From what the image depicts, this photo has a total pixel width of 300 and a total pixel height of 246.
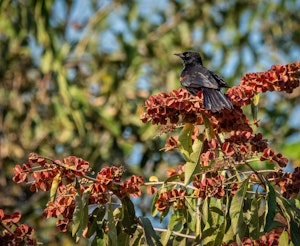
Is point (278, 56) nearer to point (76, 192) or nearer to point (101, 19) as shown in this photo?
point (101, 19)

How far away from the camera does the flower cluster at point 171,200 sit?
10.4ft

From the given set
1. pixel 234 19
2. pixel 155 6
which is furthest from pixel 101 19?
pixel 234 19

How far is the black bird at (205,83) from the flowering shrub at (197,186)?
42 mm

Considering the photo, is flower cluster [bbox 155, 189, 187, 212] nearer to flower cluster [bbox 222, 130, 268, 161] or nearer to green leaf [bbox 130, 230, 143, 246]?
green leaf [bbox 130, 230, 143, 246]

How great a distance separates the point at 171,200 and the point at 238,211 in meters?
0.37

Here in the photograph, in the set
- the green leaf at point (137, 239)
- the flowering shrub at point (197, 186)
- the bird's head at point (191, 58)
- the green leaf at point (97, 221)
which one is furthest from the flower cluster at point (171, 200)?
the bird's head at point (191, 58)

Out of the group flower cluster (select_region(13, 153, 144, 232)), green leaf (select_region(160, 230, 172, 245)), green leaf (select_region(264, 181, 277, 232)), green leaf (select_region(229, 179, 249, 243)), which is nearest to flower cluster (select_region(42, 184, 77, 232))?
flower cluster (select_region(13, 153, 144, 232))

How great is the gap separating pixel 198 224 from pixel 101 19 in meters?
5.64

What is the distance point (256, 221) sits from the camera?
118 inches

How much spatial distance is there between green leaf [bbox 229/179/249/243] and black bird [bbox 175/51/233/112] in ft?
1.05

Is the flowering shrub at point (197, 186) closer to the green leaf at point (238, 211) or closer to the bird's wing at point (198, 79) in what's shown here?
the green leaf at point (238, 211)

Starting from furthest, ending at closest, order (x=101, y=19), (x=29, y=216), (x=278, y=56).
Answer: (x=278, y=56)
(x=101, y=19)
(x=29, y=216)

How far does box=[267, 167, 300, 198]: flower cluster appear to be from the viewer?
311cm

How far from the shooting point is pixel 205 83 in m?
3.92
